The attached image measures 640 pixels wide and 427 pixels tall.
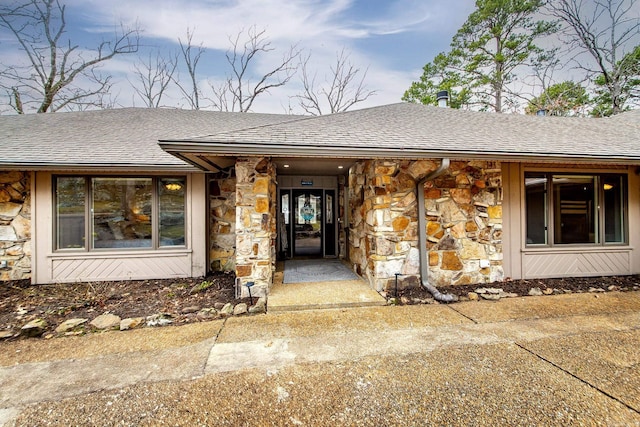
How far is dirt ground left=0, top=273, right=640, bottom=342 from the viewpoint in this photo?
3.67 meters

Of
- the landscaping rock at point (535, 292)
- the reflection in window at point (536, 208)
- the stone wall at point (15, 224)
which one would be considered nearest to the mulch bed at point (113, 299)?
the stone wall at point (15, 224)

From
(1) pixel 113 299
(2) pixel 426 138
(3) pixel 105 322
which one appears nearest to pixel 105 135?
(1) pixel 113 299

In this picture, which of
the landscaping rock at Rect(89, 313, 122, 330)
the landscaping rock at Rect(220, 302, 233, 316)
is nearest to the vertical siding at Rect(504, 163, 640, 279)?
the landscaping rock at Rect(220, 302, 233, 316)

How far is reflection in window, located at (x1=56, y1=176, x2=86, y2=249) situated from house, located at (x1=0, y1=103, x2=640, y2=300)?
0.02 metres

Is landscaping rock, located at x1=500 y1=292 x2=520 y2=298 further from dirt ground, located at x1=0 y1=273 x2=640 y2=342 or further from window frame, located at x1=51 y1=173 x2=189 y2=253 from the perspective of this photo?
window frame, located at x1=51 y1=173 x2=189 y2=253

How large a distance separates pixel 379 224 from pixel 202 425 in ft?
10.8

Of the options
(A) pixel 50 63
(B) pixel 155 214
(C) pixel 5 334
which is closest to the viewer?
(C) pixel 5 334

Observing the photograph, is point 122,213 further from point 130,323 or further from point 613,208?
point 613,208

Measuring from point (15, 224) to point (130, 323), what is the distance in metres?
4.11

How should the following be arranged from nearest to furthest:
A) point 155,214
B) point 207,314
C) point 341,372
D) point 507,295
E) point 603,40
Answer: point 341,372, point 207,314, point 507,295, point 155,214, point 603,40

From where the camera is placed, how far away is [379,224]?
430 cm

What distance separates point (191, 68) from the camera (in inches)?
553

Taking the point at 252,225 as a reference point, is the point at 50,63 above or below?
above

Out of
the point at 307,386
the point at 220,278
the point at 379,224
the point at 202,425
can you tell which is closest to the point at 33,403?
the point at 202,425
